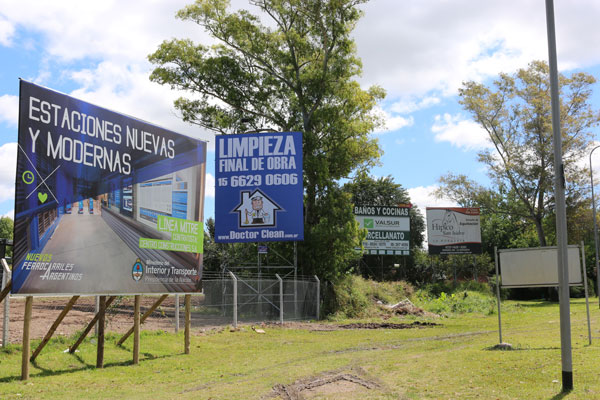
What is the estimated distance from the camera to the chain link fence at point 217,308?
19234mm

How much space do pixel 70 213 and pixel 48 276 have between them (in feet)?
4.47

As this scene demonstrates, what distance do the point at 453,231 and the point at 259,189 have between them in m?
26.5

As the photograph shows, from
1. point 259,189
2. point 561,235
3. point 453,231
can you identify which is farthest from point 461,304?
point 561,235

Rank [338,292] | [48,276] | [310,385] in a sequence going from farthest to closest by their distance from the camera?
[338,292], [48,276], [310,385]

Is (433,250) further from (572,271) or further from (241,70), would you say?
(572,271)

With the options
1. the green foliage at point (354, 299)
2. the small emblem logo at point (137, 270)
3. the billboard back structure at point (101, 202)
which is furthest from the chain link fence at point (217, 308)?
the small emblem logo at point (137, 270)

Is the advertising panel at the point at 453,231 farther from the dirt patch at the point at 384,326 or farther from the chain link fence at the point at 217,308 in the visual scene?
the dirt patch at the point at 384,326

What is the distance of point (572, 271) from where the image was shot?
46.8ft

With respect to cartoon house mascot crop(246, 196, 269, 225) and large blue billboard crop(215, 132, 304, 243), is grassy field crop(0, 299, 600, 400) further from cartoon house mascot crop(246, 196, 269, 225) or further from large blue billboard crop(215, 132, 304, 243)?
cartoon house mascot crop(246, 196, 269, 225)

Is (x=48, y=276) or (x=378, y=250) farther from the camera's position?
(x=378, y=250)

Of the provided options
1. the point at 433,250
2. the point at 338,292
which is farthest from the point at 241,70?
the point at 433,250

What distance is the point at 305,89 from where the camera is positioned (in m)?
31.8

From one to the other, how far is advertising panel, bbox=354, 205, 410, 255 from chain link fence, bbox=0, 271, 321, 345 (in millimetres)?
19277

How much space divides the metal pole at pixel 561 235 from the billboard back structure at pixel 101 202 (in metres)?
9.07
